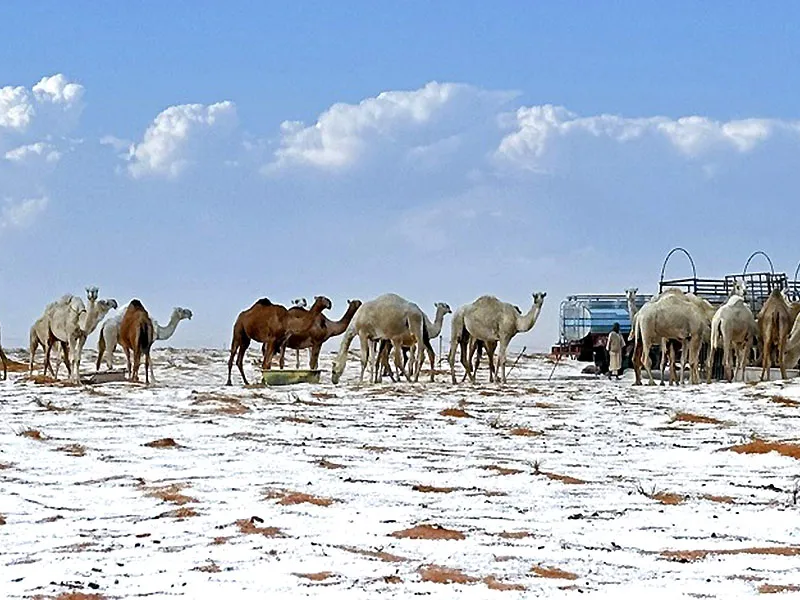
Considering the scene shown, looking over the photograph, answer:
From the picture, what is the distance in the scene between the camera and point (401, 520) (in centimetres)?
645

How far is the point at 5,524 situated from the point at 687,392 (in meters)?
13.9

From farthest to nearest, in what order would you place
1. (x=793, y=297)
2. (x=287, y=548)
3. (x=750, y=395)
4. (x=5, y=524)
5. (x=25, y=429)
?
(x=793, y=297) < (x=750, y=395) < (x=25, y=429) < (x=5, y=524) < (x=287, y=548)

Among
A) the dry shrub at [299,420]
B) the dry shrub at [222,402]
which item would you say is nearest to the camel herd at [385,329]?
the dry shrub at [222,402]

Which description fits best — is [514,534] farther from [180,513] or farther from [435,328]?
[435,328]

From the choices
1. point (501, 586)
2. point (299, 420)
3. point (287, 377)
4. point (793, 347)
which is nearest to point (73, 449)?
point (299, 420)

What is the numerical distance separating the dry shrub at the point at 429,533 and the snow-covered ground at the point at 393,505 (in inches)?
1.5

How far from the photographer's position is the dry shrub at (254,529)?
6059 millimetres

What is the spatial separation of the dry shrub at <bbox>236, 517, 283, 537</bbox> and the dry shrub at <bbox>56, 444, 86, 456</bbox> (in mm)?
3836

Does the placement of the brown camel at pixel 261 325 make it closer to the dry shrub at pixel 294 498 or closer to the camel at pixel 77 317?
the camel at pixel 77 317

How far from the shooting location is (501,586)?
190 inches

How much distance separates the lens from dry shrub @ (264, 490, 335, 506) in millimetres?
7000

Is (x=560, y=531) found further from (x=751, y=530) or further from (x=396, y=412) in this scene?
(x=396, y=412)

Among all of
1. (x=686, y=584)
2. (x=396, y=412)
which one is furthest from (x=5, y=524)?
(x=396, y=412)

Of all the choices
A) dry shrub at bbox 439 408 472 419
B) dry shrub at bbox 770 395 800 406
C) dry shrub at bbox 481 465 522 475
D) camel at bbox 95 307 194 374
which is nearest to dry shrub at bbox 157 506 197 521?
dry shrub at bbox 481 465 522 475
